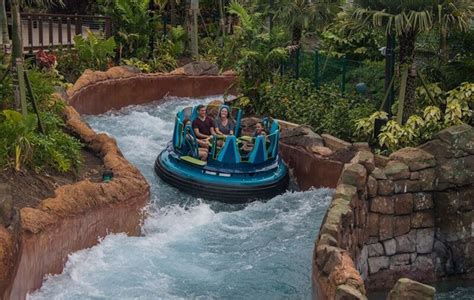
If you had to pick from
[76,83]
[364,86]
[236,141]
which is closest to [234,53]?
[76,83]

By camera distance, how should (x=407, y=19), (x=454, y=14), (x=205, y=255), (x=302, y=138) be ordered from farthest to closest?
1. (x=302, y=138)
2. (x=454, y=14)
3. (x=407, y=19)
4. (x=205, y=255)

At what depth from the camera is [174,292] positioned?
9.30 m

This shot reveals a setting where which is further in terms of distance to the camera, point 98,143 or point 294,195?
point 294,195

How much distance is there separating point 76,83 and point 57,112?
4677mm

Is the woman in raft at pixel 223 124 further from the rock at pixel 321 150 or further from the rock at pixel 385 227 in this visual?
the rock at pixel 385 227

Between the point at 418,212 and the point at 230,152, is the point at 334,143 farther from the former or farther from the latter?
the point at 418,212

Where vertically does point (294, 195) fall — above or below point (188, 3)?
below

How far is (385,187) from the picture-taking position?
1016 centimetres

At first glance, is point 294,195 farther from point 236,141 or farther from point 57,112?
point 57,112

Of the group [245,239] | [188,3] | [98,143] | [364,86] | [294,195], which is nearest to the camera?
[245,239]

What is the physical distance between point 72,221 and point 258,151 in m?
3.91

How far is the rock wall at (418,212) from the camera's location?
10094 millimetres

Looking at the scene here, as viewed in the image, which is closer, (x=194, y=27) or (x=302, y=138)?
(x=302, y=138)

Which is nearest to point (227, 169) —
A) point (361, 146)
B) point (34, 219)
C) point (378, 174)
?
point (361, 146)
